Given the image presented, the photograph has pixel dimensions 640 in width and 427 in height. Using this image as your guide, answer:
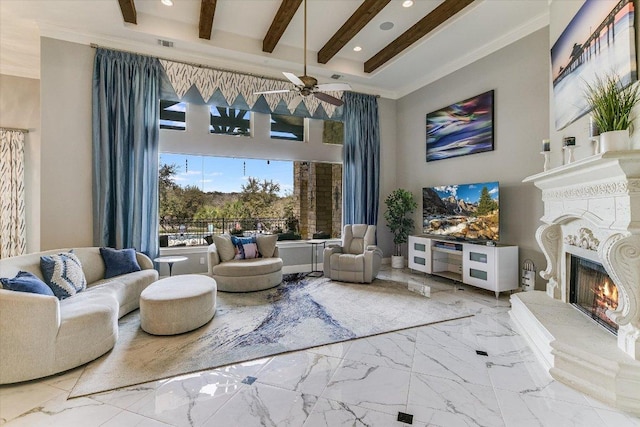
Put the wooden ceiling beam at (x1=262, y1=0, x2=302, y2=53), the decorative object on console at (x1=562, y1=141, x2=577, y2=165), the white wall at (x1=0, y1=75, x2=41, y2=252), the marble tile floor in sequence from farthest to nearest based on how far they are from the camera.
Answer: the white wall at (x1=0, y1=75, x2=41, y2=252) → the wooden ceiling beam at (x1=262, y1=0, x2=302, y2=53) → the decorative object on console at (x1=562, y1=141, x2=577, y2=165) → the marble tile floor

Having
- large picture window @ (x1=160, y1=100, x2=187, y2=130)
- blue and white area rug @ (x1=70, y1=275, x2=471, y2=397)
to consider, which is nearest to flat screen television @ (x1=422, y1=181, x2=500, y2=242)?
blue and white area rug @ (x1=70, y1=275, x2=471, y2=397)

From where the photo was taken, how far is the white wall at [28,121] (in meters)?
5.09

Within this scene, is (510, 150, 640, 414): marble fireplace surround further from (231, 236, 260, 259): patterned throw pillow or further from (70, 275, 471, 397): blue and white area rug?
(231, 236, 260, 259): patterned throw pillow

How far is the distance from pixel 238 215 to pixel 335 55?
3.41 m

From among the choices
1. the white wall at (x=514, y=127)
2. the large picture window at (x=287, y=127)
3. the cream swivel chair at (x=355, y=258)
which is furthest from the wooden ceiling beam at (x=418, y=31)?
the cream swivel chair at (x=355, y=258)

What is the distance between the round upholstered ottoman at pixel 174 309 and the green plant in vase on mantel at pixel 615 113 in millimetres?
3680

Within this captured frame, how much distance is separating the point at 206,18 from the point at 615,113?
4.51 meters

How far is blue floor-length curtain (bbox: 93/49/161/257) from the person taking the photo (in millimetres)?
4375

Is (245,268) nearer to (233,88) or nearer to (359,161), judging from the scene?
(233,88)

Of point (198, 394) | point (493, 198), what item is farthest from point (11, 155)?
point (493, 198)

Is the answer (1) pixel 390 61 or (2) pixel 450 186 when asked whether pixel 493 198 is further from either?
(1) pixel 390 61

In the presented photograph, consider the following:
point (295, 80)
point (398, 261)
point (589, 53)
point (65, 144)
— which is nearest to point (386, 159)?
point (398, 261)

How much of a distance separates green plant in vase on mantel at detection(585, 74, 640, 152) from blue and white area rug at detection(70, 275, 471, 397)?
221 centimetres

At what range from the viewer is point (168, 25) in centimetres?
435
